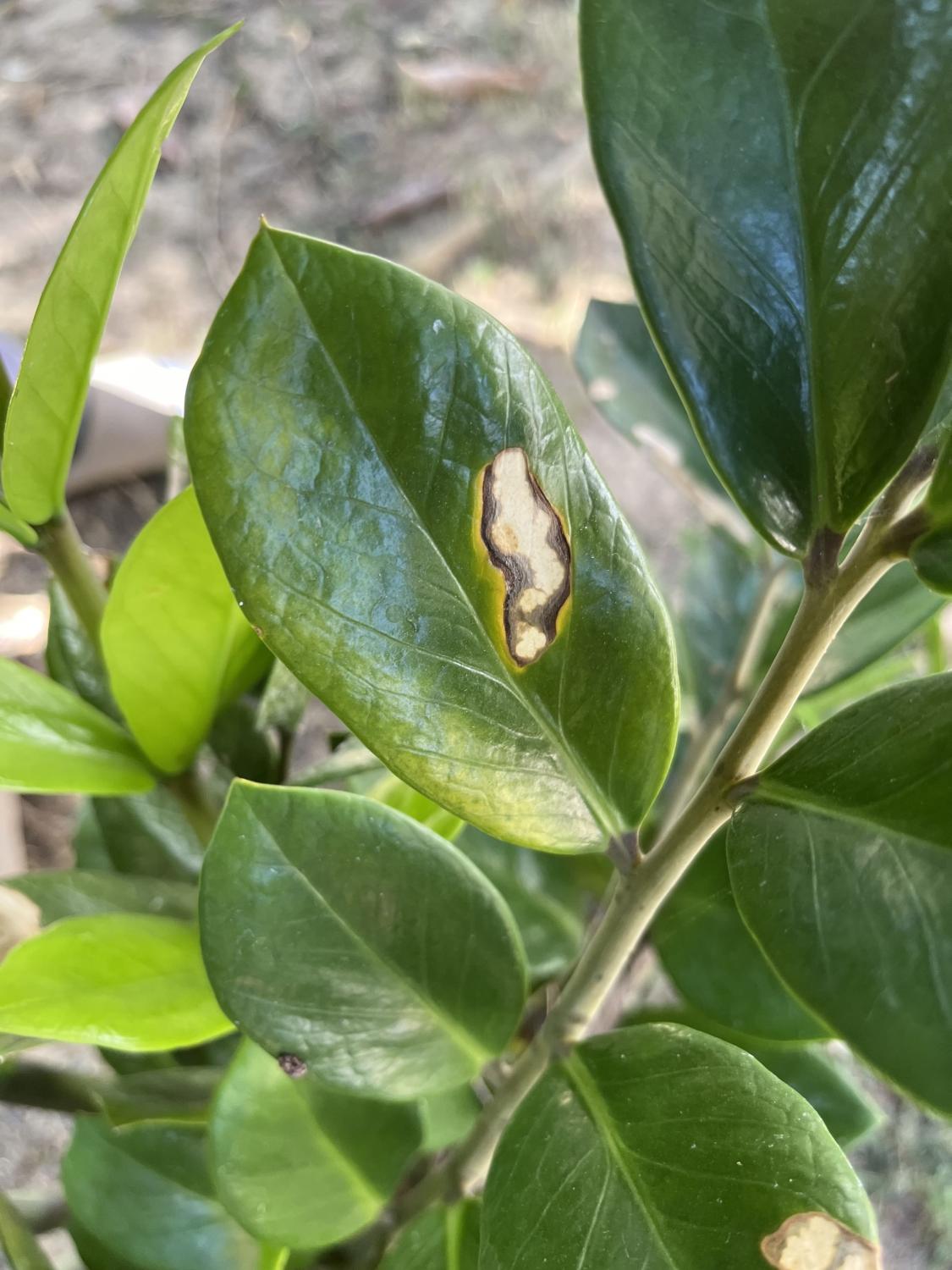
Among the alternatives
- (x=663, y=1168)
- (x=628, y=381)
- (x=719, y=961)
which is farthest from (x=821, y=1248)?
(x=628, y=381)

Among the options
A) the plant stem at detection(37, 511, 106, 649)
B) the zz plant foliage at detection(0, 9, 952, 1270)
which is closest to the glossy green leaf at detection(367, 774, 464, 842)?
the zz plant foliage at detection(0, 9, 952, 1270)

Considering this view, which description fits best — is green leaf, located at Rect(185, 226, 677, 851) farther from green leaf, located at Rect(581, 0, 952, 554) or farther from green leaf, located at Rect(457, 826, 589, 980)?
green leaf, located at Rect(457, 826, 589, 980)

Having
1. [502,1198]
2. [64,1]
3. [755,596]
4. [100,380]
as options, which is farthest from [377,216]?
[502,1198]

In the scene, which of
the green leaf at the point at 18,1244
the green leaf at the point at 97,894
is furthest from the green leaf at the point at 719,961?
the green leaf at the point at 18,1244

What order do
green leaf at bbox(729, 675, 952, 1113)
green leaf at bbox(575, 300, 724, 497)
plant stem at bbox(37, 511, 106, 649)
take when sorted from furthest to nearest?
green leaf at bbox(575, 300, 724, 497)
plant stem at bbox(37, 511, 106, 649)
green leaf at bbox(729, 675, 952, 1113)

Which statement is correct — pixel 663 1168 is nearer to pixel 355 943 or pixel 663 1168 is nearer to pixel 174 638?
pixel 355 943
